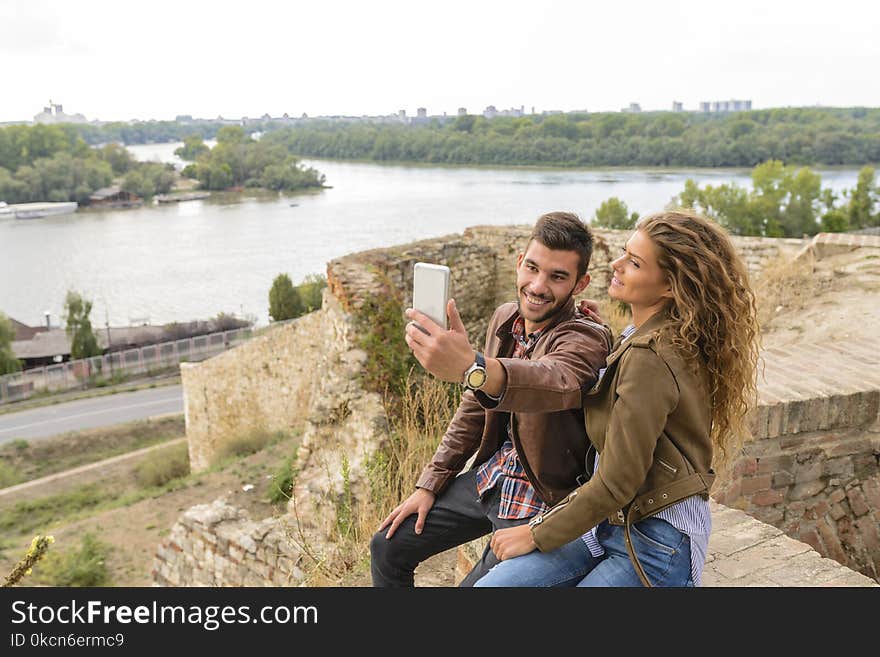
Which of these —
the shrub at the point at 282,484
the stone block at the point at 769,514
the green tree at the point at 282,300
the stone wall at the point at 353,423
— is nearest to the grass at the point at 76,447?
the stone wall at the point at 353,423

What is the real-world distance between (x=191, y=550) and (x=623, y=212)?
33700 mm

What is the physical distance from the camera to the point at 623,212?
121 ft

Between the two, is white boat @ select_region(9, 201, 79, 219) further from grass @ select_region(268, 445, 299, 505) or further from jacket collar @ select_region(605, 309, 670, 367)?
jacket collar @ select_region(605, 309, 670, 367)

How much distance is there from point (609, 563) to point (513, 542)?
0.80 ft

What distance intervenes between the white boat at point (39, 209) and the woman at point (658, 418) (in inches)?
2750

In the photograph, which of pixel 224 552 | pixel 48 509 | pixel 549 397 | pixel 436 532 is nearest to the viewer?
pixel 549 397

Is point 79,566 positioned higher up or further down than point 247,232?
higher up

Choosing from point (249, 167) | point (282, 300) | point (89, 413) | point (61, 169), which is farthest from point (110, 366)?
point (249, 167)

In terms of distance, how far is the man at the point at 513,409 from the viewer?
1.77 meters

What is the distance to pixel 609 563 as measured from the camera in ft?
6.27

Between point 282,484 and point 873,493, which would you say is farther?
point 282,484

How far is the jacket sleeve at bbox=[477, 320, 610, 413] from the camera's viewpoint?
178cm

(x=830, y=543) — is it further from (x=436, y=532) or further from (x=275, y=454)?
(x=275, y=454)

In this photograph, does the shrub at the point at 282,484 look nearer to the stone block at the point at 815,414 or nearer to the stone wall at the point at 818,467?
the stone wall at the point at 818,467
